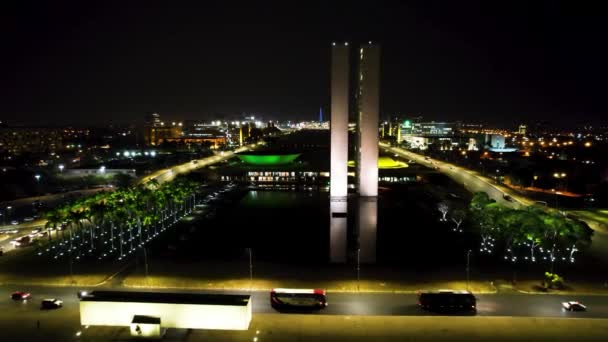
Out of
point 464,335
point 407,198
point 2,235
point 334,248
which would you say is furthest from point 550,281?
point 2,235

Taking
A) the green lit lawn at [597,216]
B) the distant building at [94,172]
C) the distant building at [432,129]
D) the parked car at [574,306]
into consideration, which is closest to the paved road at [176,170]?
the distant building at [94,172]

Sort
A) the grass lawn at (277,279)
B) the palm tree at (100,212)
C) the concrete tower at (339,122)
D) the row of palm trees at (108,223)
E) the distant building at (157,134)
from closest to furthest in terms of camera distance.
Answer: the grass lawn at (277,279)
the row of palm trees at (108,223)
the palm tree at (100,212)
the concrete tower at (339,122)
the distant building at (157,134)

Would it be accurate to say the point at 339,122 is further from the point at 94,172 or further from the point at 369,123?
the point at 94,172

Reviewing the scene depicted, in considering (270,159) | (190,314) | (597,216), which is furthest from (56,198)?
(597,216)

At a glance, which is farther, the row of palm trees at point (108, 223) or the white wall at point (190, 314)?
the row of palm trees at point (108, 223)

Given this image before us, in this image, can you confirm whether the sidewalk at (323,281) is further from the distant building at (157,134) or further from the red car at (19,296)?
the distant building at (157,134)

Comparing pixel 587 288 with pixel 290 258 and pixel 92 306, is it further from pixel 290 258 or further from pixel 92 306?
pixel 92 306
